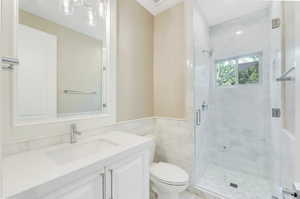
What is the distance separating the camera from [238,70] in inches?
99.0

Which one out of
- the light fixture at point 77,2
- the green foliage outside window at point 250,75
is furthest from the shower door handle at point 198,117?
the light fixture at point 77,2

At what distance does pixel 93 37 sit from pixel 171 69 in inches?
40.5

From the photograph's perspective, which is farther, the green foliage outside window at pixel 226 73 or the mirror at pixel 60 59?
Result: the green foliage outside window at pixel 226 73

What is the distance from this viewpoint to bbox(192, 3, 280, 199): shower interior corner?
1977 mm

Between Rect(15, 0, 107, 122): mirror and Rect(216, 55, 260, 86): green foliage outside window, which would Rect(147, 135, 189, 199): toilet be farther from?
Rect(216, 55, 260, 86): green foliage outside window

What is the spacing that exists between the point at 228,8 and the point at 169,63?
1254mm

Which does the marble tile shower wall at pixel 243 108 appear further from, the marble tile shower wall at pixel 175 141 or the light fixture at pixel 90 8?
the light fixture at pixel 90 8

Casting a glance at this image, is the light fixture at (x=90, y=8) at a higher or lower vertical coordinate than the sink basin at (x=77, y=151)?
higher

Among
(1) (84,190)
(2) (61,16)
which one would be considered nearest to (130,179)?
(1) (84,190)

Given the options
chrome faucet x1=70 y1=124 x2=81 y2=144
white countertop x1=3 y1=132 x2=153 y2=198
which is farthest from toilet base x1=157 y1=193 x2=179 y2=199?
chrome faucet x1=70 y1=124 x2=81 y2=144

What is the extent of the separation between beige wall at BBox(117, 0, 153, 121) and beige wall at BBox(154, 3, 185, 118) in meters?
0.10

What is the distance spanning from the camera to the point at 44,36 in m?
1.15

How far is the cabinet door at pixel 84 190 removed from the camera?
2.26 ft

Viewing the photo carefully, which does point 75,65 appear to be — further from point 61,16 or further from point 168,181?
point 168,181
